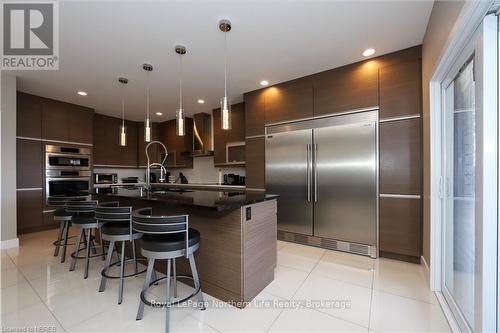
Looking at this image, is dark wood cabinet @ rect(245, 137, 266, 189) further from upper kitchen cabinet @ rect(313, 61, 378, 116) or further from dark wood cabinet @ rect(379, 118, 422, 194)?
dark wood cabinet @ rect(379, 118, 422, 194)

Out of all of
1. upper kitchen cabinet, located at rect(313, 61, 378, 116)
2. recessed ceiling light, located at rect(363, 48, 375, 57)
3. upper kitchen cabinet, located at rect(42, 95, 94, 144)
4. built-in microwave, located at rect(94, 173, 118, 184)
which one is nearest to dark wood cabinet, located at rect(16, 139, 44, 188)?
upper kitchen cabinet, located at rect(42, 95, 94, 144)

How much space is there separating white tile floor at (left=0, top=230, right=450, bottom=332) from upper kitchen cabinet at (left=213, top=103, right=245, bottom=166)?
2648 mm

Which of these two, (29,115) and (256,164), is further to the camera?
(29,115)

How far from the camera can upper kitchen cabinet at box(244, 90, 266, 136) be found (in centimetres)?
385

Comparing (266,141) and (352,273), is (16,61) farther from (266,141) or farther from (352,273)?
(352,273)

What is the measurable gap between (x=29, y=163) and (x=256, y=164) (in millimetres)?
4301

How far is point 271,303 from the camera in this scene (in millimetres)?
1869

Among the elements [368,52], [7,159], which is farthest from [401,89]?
[7,159]

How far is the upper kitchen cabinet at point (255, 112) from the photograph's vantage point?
3.85 metres

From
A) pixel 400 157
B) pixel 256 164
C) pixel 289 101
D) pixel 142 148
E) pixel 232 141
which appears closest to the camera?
pixel 400 157

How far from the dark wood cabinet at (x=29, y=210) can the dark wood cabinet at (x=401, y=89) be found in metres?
6.10

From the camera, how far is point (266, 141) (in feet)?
12.4

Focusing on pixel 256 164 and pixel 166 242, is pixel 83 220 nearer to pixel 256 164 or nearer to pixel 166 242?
pixel 166 242

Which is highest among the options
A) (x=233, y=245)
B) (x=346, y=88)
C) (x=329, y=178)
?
(x=346, y=88)
